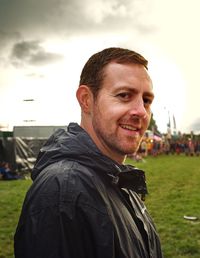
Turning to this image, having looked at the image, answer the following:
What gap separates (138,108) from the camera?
1.89 metres

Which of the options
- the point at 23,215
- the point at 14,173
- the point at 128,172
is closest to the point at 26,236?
the point at 23,215

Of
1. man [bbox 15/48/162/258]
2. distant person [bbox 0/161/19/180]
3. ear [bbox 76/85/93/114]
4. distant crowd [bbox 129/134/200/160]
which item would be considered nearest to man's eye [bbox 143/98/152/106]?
man [bbox 15/48/162/258]

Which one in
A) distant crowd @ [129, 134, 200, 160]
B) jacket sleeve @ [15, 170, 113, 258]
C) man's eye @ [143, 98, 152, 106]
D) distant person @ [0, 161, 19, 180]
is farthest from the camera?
distant crowd @ [129, 134, 200, 160]

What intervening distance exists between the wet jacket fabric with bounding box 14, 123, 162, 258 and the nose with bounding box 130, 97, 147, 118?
28cm

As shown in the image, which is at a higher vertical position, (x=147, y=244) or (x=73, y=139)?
(x=73, y=139)

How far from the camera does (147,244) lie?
1822mm

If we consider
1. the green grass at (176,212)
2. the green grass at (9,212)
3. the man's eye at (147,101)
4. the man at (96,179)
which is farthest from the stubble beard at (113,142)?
the green grass at (9,212)

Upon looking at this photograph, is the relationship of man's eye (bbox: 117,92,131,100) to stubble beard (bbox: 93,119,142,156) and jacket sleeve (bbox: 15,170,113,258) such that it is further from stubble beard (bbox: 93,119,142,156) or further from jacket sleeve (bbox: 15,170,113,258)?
jacket sleeve (bbox: 15,170,113,258)

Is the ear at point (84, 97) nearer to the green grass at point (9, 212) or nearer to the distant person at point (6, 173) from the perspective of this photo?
the green grass at point (9, 212)

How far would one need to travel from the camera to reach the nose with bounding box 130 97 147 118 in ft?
6.18

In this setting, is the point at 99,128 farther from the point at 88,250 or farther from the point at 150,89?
the point at 88,250

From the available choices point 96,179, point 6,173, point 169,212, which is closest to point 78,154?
point 96,179

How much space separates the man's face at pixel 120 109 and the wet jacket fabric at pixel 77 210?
0.14 metres

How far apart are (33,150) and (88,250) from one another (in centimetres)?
1840
